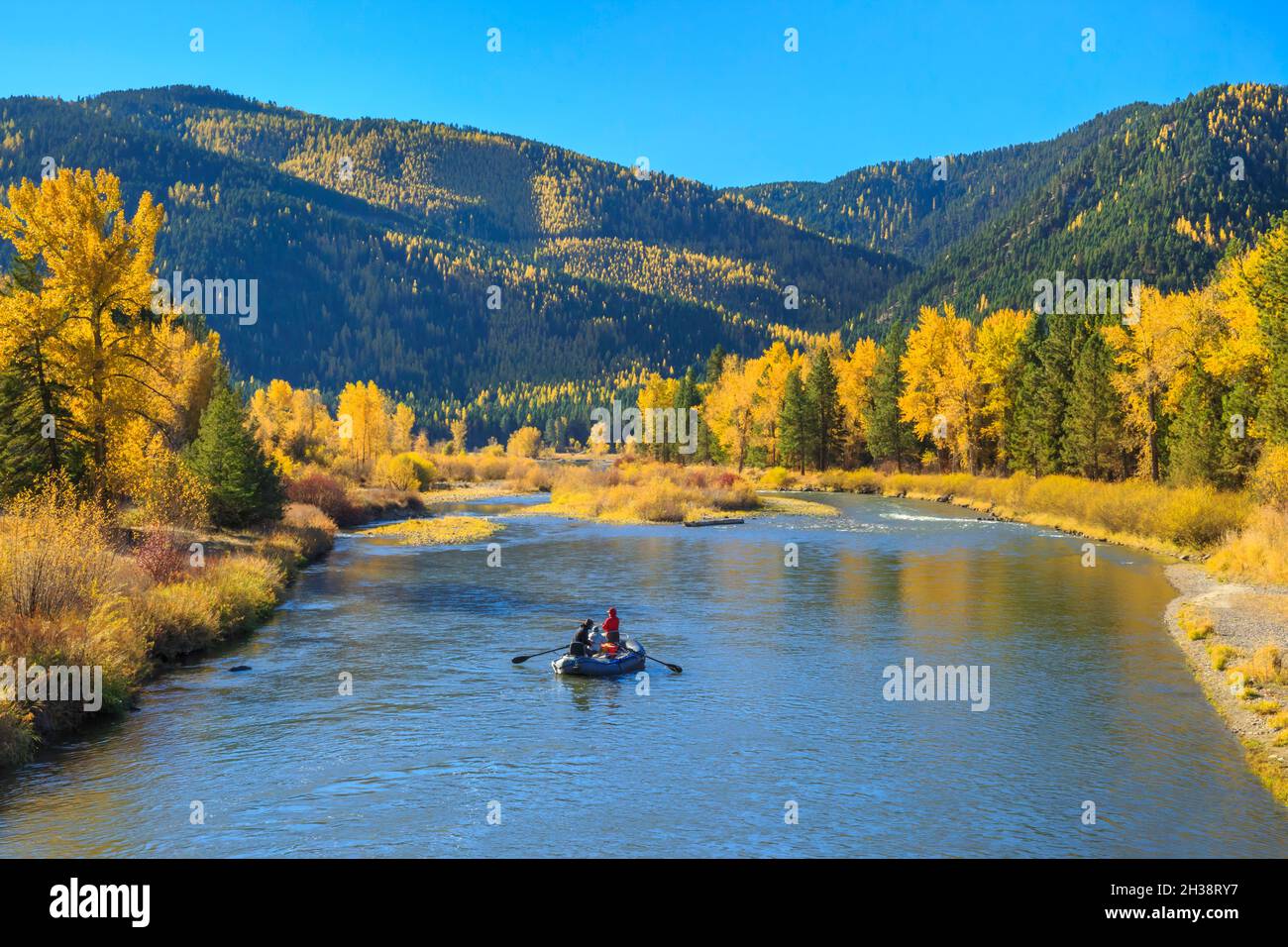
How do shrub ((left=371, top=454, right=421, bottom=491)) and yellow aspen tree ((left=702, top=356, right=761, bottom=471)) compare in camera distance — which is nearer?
shrub ((left=371, top=454, right=421, bottom=491))

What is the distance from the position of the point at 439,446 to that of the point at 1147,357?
127m

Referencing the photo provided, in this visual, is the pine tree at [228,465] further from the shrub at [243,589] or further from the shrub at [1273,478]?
the shrub at [1273,478]

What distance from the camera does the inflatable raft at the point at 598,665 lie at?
26.8m

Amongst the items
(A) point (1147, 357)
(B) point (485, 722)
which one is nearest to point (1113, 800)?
(B) point (485, 722)

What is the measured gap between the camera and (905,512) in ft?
257

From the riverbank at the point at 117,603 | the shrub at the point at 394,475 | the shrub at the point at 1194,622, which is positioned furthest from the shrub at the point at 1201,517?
the shrub at the point at 394,475

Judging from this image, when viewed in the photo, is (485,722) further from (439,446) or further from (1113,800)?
(439,446)

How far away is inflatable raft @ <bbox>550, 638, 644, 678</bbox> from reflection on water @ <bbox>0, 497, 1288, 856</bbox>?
1.42 feet

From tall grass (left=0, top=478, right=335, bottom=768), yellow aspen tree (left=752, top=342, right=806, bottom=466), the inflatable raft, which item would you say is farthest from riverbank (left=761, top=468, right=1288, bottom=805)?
yellow aspen tree (left=752, top=342, right=806, bottom=466)

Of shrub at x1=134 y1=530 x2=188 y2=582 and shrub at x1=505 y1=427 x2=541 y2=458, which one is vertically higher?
shrub at x1=505 y1=427 x2=541 y2=458

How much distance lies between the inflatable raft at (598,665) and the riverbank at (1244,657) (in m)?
14.3

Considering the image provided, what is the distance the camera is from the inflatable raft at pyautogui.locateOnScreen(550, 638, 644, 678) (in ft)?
87.8

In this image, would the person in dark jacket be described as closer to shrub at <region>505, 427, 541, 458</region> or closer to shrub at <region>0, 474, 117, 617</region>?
shrub at <region>0, 474, 117, 617</region>

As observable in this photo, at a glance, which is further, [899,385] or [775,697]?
[899,385]
